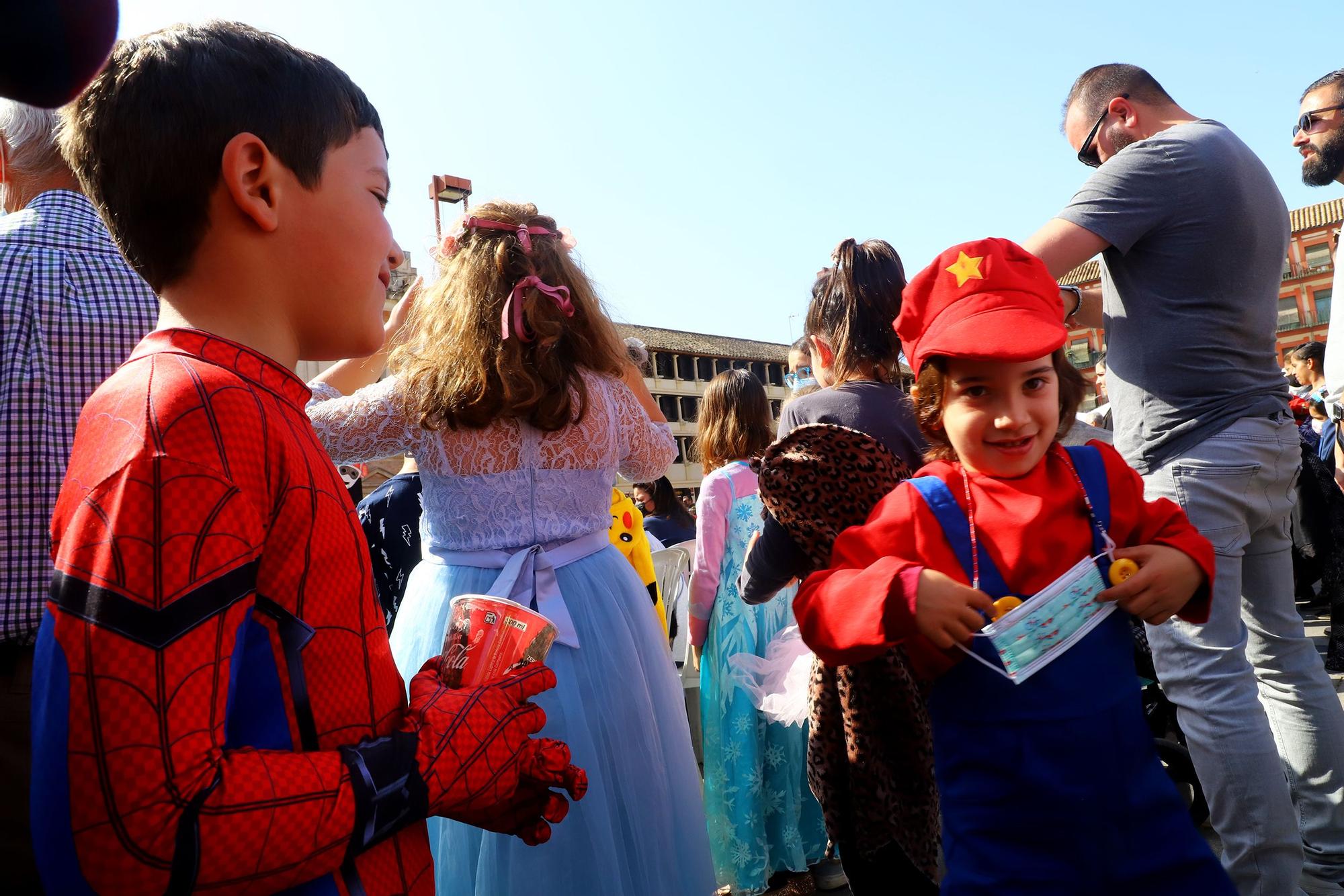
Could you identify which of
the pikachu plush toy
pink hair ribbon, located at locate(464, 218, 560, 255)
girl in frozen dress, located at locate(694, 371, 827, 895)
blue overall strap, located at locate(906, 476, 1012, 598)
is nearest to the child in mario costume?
blue overall strap, located at locate(906, 476, 1012, 598)

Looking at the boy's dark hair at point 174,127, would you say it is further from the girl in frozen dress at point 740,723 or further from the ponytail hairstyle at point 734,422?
the ponytail hairstyle at point 734,422

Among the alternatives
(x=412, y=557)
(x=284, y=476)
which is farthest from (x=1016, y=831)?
(x=412, y=557)

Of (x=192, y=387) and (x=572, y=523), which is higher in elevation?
(x=192, y=387)

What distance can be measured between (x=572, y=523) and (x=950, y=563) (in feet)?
3.07

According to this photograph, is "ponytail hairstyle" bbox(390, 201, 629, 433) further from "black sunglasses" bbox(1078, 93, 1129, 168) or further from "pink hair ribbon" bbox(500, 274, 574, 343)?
"black sunglasses" bbox(1078, 93, 1129, 168)

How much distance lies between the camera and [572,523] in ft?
7.24

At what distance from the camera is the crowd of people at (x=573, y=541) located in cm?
88

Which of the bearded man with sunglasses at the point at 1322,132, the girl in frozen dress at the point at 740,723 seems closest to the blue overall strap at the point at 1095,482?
the girl in frozen dress at the point at 740,723

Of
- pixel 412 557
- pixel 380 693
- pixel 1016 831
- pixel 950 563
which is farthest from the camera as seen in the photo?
pixel 412 557

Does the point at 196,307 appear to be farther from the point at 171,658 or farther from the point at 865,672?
the point at 865,672

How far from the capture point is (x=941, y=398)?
5.88 feet

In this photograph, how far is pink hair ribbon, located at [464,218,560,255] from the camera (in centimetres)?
229

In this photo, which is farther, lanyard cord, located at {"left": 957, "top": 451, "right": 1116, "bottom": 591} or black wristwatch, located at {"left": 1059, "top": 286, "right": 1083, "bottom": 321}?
black wristwatch, located at {"left": 1059, "top": 286, "right": 1083, "bottom": 321}

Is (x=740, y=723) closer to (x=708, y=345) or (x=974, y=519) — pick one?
(x=974, y=519)
